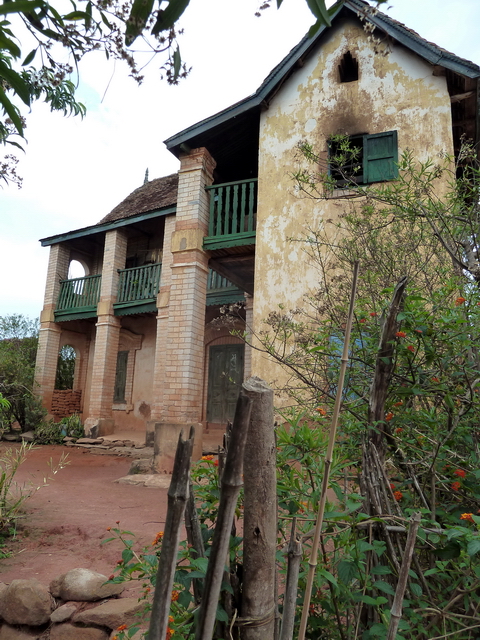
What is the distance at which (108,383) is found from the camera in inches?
473

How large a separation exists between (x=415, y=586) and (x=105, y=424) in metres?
11.4

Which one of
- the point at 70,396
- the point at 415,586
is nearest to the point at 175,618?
the point at 415,586

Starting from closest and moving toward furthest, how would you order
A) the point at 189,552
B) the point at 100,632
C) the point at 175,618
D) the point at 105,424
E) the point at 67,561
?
1. the point at 189,552
2. the point at 175,618
3. the point at 100,632
4. the point at 67,561
5. the point at 105,424

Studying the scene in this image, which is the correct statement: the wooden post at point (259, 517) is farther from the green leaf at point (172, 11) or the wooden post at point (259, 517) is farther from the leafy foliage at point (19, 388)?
the leafy foliage at point (19, 388)

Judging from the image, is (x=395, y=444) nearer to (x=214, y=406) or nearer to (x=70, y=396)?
(x=214, y=406)

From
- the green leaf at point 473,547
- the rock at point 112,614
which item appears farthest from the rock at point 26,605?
the green leaf at point 473,547

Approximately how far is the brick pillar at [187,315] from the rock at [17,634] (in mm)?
4378

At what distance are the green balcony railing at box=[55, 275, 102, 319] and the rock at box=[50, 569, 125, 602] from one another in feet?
34.2

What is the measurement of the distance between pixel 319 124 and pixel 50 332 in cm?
1012

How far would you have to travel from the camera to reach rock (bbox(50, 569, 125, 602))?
2977 millimetres

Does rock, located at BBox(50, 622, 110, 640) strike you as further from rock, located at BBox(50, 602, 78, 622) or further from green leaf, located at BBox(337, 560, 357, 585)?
green leaf, located at BBox(337, 560, 357, 585)

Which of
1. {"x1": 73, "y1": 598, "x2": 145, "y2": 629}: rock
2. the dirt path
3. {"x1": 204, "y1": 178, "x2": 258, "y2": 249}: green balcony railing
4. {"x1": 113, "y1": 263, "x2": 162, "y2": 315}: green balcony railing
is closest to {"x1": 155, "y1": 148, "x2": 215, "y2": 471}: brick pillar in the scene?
{"x1": 204, "y1": 178, "x2": 258, "y2": 249}: green balcony railing

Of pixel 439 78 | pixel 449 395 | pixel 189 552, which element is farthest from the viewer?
pixel 439 78

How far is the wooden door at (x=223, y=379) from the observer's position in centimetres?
1231
